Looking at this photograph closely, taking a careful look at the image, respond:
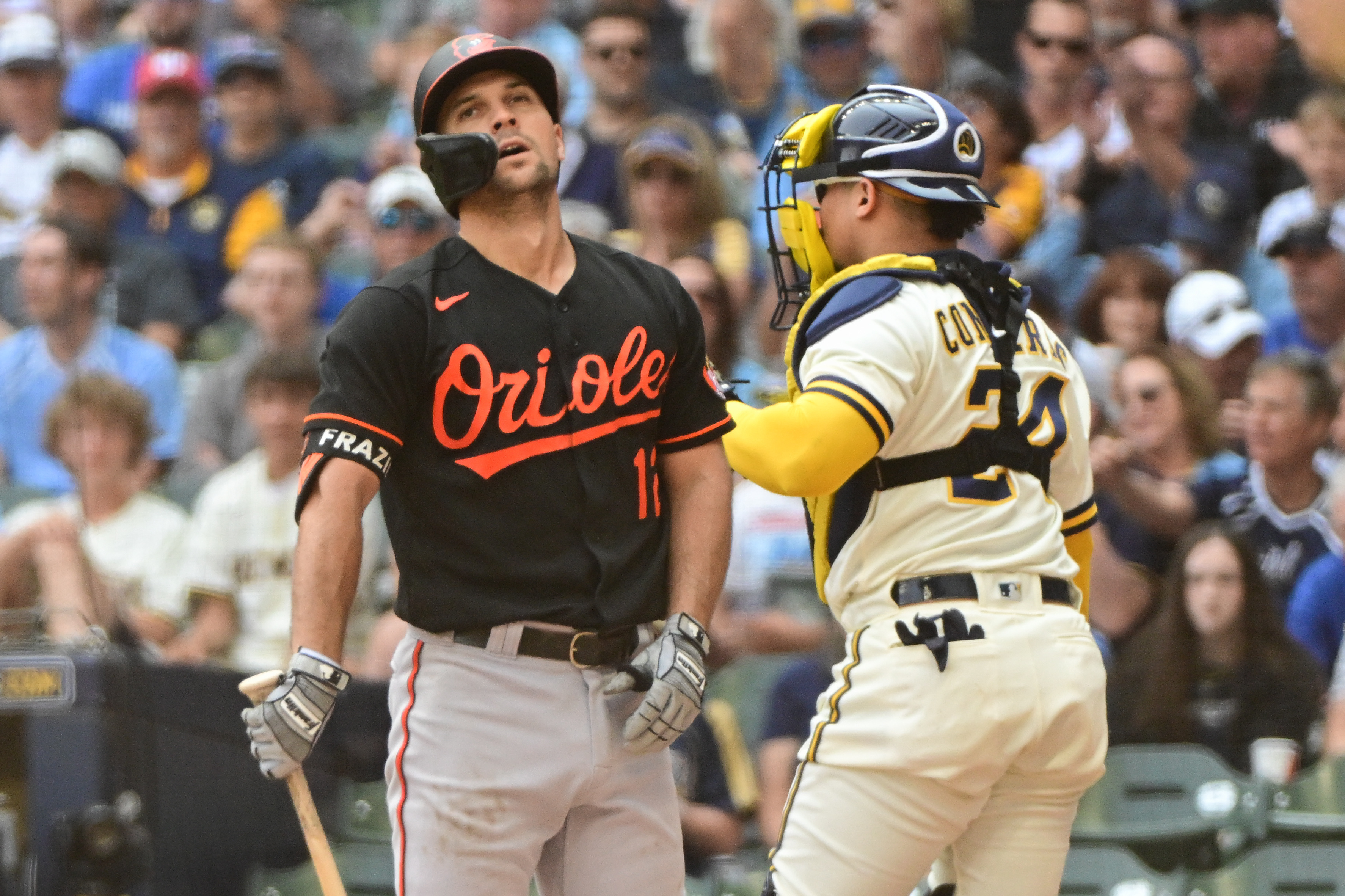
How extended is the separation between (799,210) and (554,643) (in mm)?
955

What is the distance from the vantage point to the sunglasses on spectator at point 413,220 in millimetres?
6047

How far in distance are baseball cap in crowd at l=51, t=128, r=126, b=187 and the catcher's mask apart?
427 cm

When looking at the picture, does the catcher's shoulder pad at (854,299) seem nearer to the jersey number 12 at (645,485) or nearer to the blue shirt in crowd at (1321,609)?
the jersey number 12 at (645,485)

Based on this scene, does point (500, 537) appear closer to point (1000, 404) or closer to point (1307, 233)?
point (1000, 404)

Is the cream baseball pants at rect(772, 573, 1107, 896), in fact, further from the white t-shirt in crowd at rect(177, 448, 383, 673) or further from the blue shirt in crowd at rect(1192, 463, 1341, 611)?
the white t-shirt in crowd at rect(177, 448, 383, 673)

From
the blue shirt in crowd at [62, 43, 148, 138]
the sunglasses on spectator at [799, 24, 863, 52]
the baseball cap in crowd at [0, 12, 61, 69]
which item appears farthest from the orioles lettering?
the baseball cap in crowd at [0, 12, 61, 69]

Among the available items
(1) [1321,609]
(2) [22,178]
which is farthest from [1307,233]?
(2) [22,178]

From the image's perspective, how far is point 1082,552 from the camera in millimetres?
3271

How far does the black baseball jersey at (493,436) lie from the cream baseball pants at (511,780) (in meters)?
0.09

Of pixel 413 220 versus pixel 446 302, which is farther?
pixel 413 220

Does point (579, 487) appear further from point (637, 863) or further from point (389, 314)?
point (637, 863)

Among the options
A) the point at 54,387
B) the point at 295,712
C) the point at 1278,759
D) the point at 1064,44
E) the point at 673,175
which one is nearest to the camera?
the point at 295,712

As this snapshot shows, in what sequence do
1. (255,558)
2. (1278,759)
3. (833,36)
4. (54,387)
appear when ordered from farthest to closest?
(833,36) → (54,387) → (255,558) → (1278,759)

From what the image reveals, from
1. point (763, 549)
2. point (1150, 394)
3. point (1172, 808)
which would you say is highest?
point (1150, 394)
